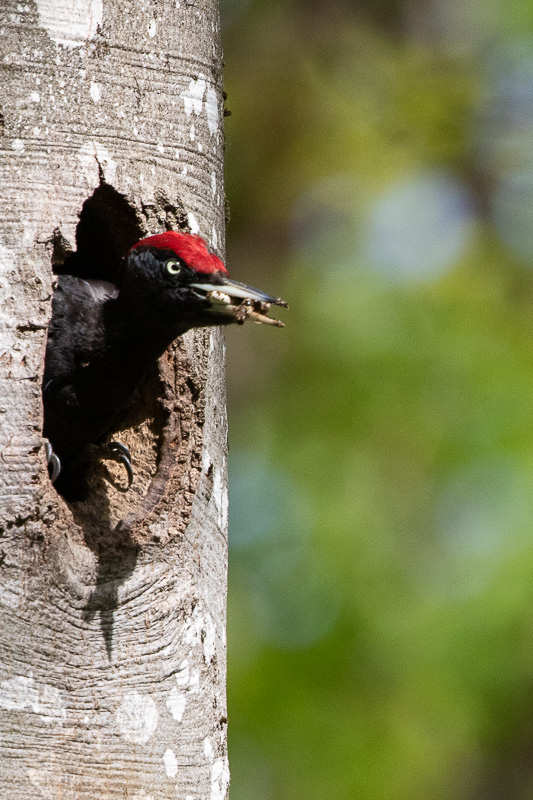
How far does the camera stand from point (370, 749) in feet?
18.5

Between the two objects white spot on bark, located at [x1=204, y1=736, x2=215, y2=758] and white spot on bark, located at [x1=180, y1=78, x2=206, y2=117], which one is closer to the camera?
white spot on bark, located at [x1=204, y1=736, x2=215, y2=758]

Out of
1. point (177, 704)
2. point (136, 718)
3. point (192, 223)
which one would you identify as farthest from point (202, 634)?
point (192, 223)

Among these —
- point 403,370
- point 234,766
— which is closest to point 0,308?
point 403,370

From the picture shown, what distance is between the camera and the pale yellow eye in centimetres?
268

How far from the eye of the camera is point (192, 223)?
111 inches

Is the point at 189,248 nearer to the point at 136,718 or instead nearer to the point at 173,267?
the point at 173,267

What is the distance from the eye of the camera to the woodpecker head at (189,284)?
263 centimetres

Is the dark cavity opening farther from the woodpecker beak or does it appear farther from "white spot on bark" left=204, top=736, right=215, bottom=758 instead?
"white spot on bark" left=204, top=736, right=215, bottom=758

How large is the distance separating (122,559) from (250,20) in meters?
5.30

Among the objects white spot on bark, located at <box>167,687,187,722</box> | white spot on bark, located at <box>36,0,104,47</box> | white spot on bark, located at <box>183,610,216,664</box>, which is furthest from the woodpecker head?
white spot on bark, located at <box>167,687,187,722</box>

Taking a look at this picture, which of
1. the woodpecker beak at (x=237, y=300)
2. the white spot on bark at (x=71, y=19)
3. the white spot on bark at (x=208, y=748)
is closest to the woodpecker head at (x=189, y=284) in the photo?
the woodpecker beak at (x=237, y=300)

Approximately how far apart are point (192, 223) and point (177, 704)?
1.31 metres

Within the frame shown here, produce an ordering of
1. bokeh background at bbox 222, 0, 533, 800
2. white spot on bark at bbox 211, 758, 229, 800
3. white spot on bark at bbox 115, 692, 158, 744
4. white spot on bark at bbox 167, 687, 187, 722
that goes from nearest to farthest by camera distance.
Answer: white spot on bark at bbox 115, 692, 158, 744 → white spot on bark at bbox 167, 687, 187, 722 → white spot on bark at bbox 211, 758, 229, 800 → bokeh background at bbox 222, 0, 533, 800

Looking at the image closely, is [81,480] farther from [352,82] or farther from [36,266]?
[352,82]
